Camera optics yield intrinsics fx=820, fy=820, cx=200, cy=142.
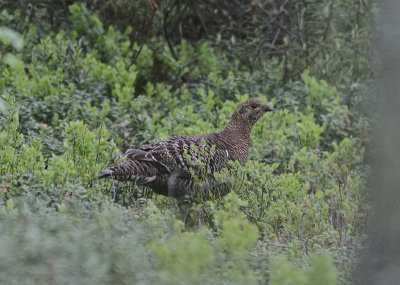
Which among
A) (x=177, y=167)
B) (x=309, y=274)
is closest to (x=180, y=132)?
(x=177, y=167)

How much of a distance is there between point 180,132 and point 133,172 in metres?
1.99

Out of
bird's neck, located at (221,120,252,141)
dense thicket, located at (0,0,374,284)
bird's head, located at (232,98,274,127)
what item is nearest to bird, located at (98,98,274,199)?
dense thicket, located at (0,0,374,284)

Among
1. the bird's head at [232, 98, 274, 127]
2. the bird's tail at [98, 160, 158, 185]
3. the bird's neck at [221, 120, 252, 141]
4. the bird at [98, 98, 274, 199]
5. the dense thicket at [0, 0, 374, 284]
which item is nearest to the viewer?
the dense thicket at [0, 0, 374, 284]

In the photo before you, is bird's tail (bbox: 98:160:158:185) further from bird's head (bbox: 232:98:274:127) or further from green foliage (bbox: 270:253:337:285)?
green foliage (bbox: 270:253:337:285)

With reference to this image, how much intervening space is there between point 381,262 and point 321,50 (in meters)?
8.09

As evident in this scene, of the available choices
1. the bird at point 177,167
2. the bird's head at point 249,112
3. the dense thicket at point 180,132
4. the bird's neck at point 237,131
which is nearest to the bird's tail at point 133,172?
the bird at point 177,167

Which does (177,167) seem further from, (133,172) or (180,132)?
(180,132)

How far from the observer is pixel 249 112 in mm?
8734

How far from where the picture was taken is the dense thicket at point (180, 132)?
4242mm

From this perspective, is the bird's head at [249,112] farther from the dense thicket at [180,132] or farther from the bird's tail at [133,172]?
the bird's tail at [133,172]

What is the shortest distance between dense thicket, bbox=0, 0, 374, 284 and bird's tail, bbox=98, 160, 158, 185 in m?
0.17

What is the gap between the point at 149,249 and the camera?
14.8 ft

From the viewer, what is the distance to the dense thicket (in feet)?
13.9

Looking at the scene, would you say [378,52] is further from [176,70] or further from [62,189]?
[176,70]
